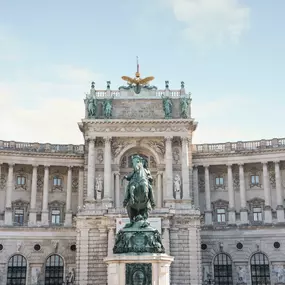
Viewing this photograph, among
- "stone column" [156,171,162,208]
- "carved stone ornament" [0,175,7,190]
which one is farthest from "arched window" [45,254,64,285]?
"stone column" [156,171,162,208]

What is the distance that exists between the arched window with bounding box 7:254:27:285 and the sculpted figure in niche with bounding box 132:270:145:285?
35607mm

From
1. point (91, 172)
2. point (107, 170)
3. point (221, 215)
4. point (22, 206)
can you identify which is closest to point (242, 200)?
point (221, 215)

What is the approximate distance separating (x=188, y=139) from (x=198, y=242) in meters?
10.9

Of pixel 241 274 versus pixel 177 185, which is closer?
pixel 177 185

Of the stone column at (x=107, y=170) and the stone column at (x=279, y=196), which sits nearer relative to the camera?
the stone column at (x=107, y=170)

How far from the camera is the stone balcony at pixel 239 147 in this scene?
5947cm

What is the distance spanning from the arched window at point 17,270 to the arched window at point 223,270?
20.0 metres

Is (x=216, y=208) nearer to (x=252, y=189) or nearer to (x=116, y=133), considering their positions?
(x=252, y=189)

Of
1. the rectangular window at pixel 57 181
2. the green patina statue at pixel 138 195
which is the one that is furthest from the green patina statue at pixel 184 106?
the green patina statue at pixel 138 195

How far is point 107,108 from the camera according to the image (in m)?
56.9

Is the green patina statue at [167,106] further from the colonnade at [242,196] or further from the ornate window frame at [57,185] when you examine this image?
the ornate window frame at [57,185]

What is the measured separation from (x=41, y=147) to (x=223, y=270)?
2402 cm

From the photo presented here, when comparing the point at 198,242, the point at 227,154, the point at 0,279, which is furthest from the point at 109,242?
the point at 227,154

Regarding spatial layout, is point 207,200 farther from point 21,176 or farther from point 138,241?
point 138,241
